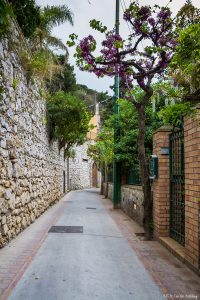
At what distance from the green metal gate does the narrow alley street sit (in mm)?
461

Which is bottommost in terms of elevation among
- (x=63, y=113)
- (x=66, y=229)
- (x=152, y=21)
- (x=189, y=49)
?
(x=66, y=229)

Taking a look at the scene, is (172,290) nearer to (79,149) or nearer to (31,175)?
(31,175)

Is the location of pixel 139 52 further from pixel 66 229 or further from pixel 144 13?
pixel 66 229

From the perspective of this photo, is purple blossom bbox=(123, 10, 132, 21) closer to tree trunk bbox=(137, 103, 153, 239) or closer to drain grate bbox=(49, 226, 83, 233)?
tree trunk bbox=(137, 103, 153, 239)

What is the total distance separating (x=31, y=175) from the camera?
383 inches

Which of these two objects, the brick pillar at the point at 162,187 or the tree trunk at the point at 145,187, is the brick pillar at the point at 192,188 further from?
the tree trunk at the point at 145,187

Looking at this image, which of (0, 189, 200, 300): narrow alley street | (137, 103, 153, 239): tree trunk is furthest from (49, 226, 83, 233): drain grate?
(137, 103, 153, 239): tree trunk

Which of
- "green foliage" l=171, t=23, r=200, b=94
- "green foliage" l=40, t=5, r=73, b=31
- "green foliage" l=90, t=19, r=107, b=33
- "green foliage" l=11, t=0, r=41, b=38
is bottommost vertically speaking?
"green foliage" l=171, t=23, r=200, b=94

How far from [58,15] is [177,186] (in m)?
12.0

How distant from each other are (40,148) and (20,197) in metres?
4.07

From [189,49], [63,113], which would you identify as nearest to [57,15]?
[63,113]

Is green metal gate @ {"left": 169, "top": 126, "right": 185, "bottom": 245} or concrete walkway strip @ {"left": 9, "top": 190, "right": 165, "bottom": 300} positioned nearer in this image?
concrete walkway strip @ {"left": 9, "top": 190, "right": 165, "bottom": 300}

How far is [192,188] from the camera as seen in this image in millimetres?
5164

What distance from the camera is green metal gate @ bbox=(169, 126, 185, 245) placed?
20.9 ft
